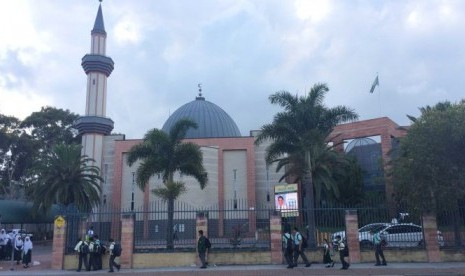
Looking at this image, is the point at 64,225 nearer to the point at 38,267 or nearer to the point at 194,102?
the point at 38,267

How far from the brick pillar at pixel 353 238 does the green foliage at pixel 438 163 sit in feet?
9.76

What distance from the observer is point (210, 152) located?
42.8 meters

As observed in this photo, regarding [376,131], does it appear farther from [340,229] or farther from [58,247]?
[58,247]

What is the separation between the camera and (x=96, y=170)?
3781 centimetres

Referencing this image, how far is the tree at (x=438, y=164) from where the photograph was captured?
63.5 feet

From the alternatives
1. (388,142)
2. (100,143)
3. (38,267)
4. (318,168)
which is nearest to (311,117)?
(318,168)

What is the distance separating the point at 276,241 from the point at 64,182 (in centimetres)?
2235

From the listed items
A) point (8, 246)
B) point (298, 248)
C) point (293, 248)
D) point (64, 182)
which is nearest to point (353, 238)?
point (298, 248)

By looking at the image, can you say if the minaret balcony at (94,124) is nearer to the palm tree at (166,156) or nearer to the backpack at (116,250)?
the palm tree at (166,156)

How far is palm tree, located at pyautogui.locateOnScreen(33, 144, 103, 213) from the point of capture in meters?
35.5

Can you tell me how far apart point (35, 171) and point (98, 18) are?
17609mm

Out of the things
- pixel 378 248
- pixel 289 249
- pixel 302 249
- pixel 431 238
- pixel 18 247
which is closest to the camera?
pixel 289 249

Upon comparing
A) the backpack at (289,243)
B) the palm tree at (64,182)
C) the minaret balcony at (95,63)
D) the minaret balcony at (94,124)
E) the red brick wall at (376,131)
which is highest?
the minaret balcony at (95,63)

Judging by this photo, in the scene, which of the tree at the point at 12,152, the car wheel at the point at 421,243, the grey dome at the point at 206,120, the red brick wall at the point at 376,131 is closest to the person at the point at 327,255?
the car wheel at the point at 421,243
